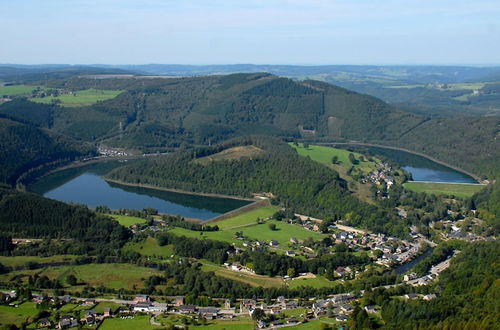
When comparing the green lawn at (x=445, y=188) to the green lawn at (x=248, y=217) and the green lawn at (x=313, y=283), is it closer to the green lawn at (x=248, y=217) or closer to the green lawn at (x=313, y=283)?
the green lawn at (x=248, y=217)

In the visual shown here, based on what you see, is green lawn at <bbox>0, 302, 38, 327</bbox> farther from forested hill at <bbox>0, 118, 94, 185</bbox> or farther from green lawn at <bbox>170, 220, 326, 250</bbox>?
forested hill at <bbox>0, 118, 94, 185</bbox>

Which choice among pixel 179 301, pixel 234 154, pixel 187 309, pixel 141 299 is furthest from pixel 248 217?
pixel 187 309

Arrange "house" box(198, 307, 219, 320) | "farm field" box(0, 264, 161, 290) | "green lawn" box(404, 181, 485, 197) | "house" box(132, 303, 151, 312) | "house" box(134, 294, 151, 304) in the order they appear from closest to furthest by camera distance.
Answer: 1. "house" box(198, 307, 219, 320)
2. "house" box(132, 303, 151, 312)
3. "house" box(134, 294, 151, 304)
4. "farm field" box(0, 264, 161, 290)
5. "green lawn" box(404, 181, 485, 197)

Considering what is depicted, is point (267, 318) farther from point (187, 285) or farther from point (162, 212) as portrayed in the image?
point (162, 212)

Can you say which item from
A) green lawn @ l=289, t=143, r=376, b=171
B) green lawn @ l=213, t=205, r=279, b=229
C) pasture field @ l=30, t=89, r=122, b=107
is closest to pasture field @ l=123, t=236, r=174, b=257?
green lawn @ l=213, t=205, r=279, b=229

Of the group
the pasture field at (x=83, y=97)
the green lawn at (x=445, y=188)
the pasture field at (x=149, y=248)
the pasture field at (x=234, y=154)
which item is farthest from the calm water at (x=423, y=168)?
the pasture field at (x=83, y=97)
